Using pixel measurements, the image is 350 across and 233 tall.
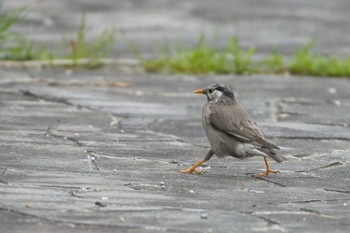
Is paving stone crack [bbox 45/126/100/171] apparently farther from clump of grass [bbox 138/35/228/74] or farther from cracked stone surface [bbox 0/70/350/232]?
clump of grass [bbox 138/35/228/74]

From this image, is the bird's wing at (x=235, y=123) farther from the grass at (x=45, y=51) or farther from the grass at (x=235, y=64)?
the grass at (x=235, y=64)

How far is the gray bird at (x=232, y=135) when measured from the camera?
7.55 metres

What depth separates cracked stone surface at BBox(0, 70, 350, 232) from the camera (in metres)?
6.02

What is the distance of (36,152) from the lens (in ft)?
26.1

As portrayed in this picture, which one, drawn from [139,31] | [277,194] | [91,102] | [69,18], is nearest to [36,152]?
[277,194]

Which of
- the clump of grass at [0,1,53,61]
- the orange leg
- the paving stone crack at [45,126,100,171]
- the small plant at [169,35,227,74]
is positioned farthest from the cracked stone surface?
the clump of grass at [0,1,53,61]

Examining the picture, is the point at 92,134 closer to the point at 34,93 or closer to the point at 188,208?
the point at 34,93

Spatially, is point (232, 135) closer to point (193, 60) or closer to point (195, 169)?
point (195, 169)

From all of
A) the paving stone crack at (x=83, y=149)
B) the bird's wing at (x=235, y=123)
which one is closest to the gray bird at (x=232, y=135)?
the bird's wing at (x=235, y=123)

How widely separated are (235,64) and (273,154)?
231 inches

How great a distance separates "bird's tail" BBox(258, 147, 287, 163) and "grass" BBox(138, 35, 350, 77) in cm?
552

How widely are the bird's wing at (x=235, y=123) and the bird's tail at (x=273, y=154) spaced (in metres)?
0.04

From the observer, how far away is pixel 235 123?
25.6ft

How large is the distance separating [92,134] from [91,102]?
5.51 feet
